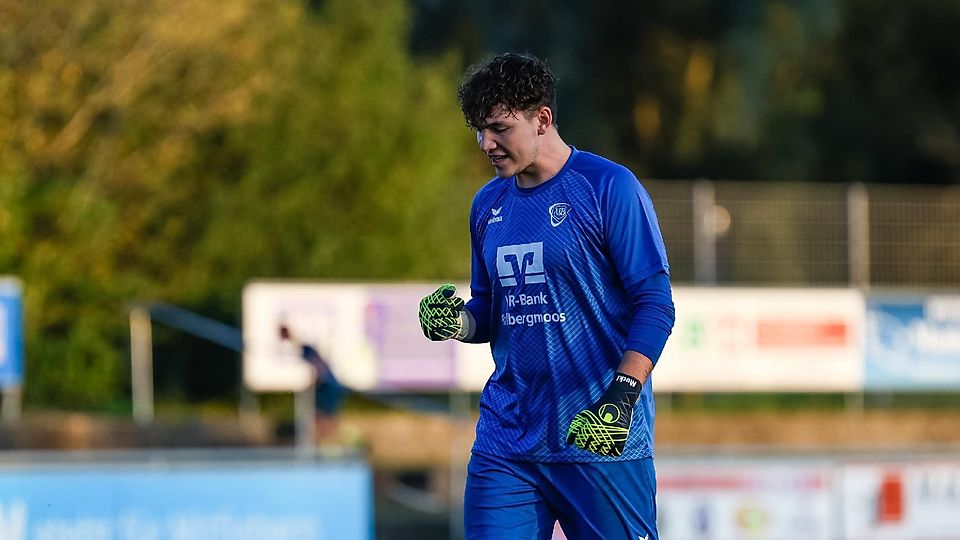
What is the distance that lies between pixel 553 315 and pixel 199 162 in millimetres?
19561

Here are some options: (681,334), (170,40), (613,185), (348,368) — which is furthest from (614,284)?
(170,40)

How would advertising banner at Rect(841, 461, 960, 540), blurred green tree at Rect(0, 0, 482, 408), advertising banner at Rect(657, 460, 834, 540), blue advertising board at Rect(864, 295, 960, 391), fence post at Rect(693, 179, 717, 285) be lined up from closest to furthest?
1. advertising banner at Rect(657, 460, 834, 540)
2. advertising banner at Rect(841, 461, 960, 540)
3. blurred green tree at Rect(0, 0, 482, 408)
4. blue advertising board at Rect(864, 295, 960, 391)
5. fence post at Rect(693, 179, 717, 285)

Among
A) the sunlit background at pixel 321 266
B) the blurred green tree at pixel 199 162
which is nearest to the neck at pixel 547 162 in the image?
the sunlit background at pixel 321 266

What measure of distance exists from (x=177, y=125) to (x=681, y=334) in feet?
23.6

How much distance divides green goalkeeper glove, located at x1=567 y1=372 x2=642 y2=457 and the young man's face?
73cm

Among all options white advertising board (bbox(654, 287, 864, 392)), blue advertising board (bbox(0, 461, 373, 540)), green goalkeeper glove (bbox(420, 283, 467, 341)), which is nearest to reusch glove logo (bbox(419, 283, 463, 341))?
green goalkeeper glove (bbox(420, 283, 467, 341))

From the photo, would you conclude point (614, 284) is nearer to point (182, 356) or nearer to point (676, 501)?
point (676, 501)

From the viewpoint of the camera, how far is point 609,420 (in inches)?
209

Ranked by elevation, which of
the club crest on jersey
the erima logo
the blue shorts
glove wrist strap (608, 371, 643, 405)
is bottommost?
the blue shorts

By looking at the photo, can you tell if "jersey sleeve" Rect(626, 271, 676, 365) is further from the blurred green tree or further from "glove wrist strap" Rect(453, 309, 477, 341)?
the blurred green tree

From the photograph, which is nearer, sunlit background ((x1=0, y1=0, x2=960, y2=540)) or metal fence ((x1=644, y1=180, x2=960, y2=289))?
sunlit background ((x1=0, y1=0, x2=960, y2=540))

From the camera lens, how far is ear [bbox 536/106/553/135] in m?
5.55

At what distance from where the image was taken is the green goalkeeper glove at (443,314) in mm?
5746

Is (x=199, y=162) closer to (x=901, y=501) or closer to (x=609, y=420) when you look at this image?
(x=901, y=501)
